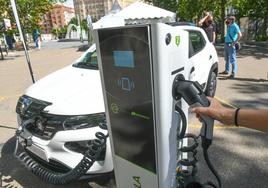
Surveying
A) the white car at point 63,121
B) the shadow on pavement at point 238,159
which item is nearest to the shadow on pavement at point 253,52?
the shadow on pavement at point 238,159

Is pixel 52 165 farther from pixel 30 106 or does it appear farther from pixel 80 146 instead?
pixel 30 106

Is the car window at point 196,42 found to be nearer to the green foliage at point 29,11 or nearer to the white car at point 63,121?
the white car at point 63,121

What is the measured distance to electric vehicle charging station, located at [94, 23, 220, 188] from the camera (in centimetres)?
150

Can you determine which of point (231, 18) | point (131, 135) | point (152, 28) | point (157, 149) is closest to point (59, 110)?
point (131, 135)

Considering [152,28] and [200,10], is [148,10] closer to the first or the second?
[200,10]

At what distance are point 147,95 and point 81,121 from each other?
42.7 inches

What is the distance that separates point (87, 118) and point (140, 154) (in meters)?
0.85

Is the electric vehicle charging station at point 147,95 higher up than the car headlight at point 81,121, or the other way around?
the electric vehicle charging station at point 147,95

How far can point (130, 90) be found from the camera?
166 cm

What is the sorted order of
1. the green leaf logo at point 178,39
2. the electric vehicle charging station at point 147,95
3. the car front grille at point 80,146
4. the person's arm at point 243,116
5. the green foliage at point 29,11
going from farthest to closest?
1. the green foliage at point 29,11
2. the car front grille at point 80,146
3. the green leaf logo at point 178,39
4. the electric vehicle charging station at point 147,95
5. the person's arm at point 243,116

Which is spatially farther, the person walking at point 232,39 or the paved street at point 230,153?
the person walking at point 232,39

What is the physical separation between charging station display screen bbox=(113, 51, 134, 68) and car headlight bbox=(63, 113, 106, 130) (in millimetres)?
919

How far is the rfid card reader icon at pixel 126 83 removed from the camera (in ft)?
5.38

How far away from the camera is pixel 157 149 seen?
1.70 m
